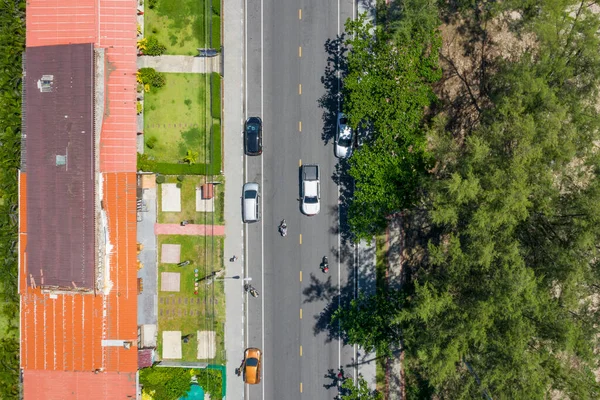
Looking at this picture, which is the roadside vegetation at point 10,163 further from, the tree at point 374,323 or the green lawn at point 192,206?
the tree at point 374,323

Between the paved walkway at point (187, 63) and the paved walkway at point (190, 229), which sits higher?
the paved walkway at point (187, 63)

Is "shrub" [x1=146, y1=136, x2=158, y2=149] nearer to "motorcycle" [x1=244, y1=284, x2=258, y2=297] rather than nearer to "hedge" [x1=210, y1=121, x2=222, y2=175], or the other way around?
"hedge" [x1=210, y1=121, x2=222, y2=175]

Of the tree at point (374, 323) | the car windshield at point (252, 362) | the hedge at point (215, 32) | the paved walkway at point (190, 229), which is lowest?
the car windshield at point (252, 362)

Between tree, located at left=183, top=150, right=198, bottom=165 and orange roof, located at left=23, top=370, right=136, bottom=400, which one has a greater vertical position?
tree, located at left=183, top=150, right=198, bottom=165

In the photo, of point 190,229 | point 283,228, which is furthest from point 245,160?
point 190,229

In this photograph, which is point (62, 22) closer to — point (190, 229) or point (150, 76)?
point (150, 76)

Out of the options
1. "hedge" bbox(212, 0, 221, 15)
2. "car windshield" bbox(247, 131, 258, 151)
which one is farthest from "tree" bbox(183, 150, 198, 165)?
"hedge" bbox(212, 0, 221, 15)

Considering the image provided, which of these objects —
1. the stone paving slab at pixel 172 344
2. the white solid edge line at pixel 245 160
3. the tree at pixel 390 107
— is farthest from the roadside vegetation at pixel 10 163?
the tree at pixel 390 107
